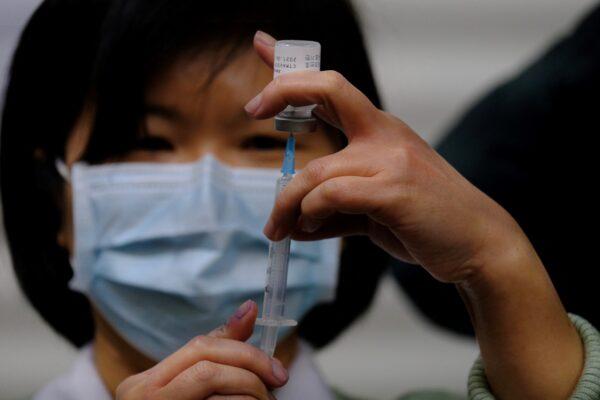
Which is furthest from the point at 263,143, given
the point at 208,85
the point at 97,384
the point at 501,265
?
the point at 501,265

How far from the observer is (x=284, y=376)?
962 mm

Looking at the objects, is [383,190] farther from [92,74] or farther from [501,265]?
[92,74]

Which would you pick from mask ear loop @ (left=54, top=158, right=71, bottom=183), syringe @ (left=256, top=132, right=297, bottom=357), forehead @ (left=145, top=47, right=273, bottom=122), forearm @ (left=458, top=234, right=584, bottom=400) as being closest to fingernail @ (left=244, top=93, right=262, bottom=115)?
syringe @ (left=256, top=132, right=297, bottom=357)

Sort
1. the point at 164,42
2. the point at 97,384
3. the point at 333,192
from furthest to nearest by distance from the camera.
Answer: the point at 97,384 < the point at 164,42 < the point at 333,192

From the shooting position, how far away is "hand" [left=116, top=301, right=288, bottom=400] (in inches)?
37.0

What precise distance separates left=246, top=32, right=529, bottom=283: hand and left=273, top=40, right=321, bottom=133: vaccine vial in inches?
0.7

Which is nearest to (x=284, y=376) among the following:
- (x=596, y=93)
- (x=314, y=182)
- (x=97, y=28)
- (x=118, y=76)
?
(x=314, y=182)

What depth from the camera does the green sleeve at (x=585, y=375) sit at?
987mm

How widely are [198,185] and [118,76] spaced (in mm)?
244

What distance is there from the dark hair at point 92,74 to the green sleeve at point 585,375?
690 millimetres

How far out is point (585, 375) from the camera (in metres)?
1.00

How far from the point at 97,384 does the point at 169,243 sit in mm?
317

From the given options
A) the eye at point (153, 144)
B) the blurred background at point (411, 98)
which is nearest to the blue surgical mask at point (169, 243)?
the eye at point (153, 144)

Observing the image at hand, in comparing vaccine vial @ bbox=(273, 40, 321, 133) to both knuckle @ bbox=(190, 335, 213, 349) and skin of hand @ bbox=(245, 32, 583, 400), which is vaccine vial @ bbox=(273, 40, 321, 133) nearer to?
skin of hand @ bbox=(245, 32, 583, 400)
